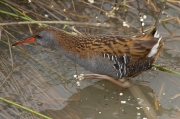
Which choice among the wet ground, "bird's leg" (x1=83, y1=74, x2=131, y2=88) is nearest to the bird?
"bird's leg" (x1=83, y1=74, x2=131, y2=88)

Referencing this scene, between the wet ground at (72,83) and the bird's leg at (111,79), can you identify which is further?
the bird's leg at (111,79)

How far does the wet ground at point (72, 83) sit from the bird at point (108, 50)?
236 millimetres

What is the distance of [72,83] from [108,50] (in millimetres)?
528

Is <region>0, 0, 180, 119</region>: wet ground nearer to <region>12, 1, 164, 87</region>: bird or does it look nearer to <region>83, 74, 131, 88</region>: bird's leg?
<region>83, 74, 131, 88</region>: bird's leg

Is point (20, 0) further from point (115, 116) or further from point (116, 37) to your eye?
point (115, 116)

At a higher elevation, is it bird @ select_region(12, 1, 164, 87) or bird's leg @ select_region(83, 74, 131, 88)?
bird @ select_region(12, 1, 164, 87)

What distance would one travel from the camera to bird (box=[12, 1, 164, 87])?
3.54 metres

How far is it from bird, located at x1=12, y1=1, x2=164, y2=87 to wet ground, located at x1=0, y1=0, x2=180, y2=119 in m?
0.24

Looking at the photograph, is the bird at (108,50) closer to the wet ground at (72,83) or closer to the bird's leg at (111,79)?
the bird's leg at (111,79)

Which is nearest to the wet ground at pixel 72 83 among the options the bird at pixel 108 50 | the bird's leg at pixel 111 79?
the bird's leg at pixel 111 79

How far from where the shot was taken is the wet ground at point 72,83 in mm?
3496

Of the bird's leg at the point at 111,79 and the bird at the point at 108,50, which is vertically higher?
the bird at the point at 108,50

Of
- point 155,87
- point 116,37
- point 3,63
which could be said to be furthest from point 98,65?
point 3,63

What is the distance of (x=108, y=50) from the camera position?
3525mm
